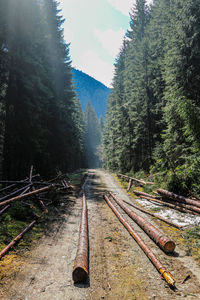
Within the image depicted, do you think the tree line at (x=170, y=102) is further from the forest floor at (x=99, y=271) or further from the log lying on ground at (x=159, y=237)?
the forest floor at (x=99, y=271)

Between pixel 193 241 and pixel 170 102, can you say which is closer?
pixel 193 241

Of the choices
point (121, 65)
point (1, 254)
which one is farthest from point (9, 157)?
point (121, 65)

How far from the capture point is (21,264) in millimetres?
4305

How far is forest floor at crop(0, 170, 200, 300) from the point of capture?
3.39 metres

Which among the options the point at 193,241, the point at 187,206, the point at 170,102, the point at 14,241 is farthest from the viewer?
the point at 170,102

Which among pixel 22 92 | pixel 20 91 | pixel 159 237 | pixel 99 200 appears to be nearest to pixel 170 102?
pixel 99 200

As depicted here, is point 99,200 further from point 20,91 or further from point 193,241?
point 20,91

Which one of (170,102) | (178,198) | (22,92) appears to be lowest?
(178,198)

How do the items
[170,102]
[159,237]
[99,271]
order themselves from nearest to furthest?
[99,271]
[159,237]
[170,102]

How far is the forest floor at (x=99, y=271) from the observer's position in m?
3.39

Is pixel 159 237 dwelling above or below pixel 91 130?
below

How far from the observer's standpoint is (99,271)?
4.14m

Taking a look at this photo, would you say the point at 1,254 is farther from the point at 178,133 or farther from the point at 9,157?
the point at 178,133

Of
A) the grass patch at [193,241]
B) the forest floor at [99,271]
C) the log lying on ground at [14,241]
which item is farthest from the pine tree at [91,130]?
the forest floor at [99,271]
